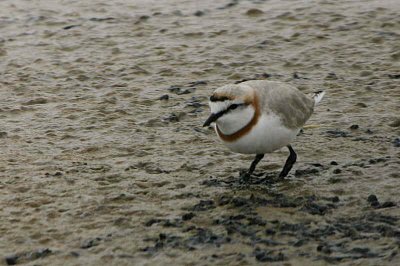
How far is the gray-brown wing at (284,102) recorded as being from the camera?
784cm

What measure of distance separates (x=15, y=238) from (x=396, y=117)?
176 inches

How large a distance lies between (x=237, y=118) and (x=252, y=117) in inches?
5.3

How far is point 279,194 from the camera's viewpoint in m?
7.84

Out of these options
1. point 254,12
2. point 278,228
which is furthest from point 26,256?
point 254,12

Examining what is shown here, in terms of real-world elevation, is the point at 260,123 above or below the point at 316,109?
above

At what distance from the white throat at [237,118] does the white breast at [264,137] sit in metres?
0.09

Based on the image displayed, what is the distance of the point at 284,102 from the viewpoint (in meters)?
8.03

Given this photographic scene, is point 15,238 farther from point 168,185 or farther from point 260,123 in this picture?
point 260,123

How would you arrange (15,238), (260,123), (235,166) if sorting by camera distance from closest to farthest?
(15,238)
(260,123)
(235,166)

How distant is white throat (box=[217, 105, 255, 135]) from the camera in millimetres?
7574

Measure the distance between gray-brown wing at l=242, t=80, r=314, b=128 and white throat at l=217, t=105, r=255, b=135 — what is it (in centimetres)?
21

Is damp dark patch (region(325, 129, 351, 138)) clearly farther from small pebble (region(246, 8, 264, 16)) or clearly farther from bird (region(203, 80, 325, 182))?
small pebble (region(246, 8, 264, 16))

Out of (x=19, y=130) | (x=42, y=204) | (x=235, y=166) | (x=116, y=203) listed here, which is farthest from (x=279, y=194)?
(x=19, y=130)

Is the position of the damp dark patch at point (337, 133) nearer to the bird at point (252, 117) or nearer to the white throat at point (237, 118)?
the bird at point (252, 117)
